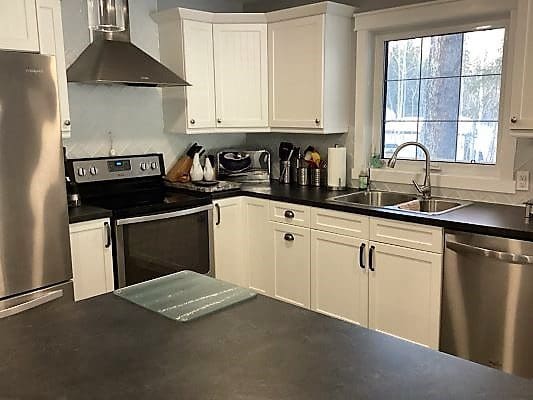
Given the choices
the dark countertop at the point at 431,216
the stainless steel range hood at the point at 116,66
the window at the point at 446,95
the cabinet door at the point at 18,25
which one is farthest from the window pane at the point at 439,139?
the cabinet door at the point at 18,25

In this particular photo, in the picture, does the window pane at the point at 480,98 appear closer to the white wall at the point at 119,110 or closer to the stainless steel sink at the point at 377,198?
the stainless steel sink at the point at 377,198

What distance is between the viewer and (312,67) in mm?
3578

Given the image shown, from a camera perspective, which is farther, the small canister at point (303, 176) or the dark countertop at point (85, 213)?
the small canister at point (303, 176)

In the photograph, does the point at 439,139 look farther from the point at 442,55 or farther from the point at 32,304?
the point at 32,304

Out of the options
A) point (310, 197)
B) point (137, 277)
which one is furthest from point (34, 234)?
point (310, 197)

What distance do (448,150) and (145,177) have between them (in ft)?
6.89

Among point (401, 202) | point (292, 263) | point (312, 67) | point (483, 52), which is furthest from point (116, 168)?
point (483, 52)

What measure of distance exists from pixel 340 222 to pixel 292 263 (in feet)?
1.70

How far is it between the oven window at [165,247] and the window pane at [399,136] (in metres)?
1.37

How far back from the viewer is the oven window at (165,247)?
10.2 ft

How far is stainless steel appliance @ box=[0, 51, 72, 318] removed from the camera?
7.87 feet

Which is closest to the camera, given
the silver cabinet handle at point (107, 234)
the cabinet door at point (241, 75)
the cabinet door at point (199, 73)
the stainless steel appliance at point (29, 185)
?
the stainless steel appliance at point (29, 185)

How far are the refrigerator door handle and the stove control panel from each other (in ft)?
3.32

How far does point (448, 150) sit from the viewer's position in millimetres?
3432
